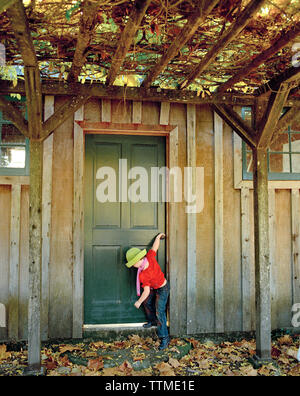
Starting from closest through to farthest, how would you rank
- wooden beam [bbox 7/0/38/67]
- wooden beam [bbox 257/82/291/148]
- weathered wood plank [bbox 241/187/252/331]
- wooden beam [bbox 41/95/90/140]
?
1. wooden beam [bbox 7/0/38/67]
2. wooden beam [bbox 41/95/90/140]
3. wooden beam [bbox 257/82/291/148]
4. weathered wood plank [bbox 241/187/252/331]

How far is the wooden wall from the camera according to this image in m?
4.26

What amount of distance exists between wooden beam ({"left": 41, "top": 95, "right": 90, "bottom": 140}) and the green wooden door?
0.87 metres

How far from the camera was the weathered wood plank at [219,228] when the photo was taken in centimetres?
457

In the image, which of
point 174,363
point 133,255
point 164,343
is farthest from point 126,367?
point 133,255

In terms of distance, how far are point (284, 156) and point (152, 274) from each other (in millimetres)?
2485

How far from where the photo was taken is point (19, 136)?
172 inches

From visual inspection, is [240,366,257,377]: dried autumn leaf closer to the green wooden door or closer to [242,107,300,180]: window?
the green wooden door

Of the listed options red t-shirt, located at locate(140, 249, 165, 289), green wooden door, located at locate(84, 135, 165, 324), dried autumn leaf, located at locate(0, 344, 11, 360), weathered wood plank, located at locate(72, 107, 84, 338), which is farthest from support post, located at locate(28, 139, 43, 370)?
red t-shirt, located at locate(140, 249, 165, 289)

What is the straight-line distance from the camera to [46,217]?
14.0ft

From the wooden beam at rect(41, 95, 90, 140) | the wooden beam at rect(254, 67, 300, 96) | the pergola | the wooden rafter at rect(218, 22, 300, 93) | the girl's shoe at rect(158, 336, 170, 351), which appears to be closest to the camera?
the pergola

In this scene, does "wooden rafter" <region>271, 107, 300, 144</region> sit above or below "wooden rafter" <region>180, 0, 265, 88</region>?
below

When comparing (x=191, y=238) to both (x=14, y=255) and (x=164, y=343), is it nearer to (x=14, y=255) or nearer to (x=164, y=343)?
(x=164, y=343)
